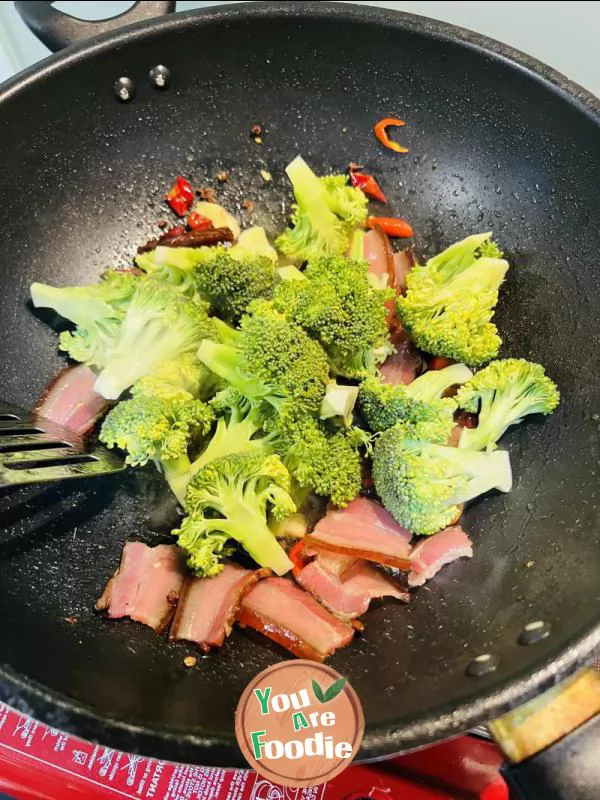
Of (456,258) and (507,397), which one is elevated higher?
(456,258)

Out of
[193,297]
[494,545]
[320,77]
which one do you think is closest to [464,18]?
[320,77]

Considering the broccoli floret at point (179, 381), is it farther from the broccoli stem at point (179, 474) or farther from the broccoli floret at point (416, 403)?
the broccoli floret at point (416, 403)

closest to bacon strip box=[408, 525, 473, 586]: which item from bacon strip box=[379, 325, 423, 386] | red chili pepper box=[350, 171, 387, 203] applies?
bacon strip box=[379, 325, 423, 386]

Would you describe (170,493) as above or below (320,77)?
below

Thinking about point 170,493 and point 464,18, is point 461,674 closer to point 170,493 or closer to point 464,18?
point 170,493

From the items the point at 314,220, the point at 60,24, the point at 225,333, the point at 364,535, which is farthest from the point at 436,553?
the point at 60,24

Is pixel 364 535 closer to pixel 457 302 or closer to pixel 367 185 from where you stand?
pixel 457 302

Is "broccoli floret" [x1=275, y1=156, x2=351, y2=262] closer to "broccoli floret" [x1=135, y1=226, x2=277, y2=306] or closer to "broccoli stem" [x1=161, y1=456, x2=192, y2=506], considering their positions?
"broccoli floret" [x1=135, y1=226, x2=277, y2=306]
